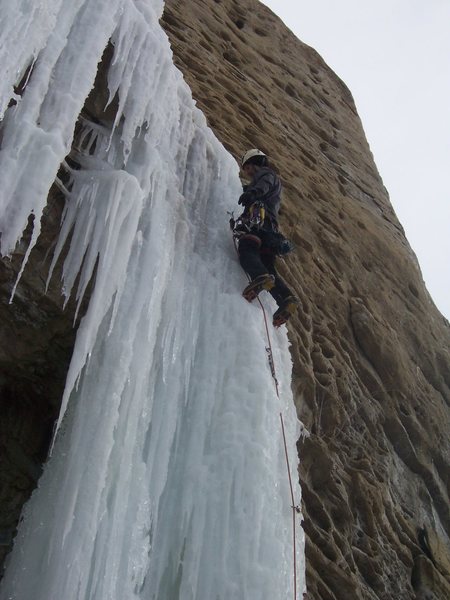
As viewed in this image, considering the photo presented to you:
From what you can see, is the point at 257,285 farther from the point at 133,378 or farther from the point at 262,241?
the point at 133,378

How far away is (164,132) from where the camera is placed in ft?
13.6

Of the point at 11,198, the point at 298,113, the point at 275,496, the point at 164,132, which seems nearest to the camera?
the point at 11,198

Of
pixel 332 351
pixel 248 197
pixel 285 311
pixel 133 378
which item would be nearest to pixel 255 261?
pixel 285 311

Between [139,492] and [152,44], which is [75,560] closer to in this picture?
[139,492]

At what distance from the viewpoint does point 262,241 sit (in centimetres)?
443

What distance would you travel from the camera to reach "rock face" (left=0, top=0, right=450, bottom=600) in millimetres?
3754

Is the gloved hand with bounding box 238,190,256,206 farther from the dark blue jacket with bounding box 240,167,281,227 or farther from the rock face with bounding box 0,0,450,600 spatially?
the rock face with bounding box 0,0,450,600

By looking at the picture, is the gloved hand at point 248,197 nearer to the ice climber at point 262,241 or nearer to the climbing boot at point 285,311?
the ice climber at point 262,241

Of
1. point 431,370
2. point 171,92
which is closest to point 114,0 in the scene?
point 171,92

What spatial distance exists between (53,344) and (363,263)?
13.6ft

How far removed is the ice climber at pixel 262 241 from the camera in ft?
13.0

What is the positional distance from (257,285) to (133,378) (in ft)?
3.51

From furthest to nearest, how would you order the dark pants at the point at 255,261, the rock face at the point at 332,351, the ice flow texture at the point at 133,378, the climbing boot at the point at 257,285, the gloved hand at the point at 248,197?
the gloved hand at the point at 248,197 < the dark pants at the point at 255,261 < the climbing boot at the point at 257,285 < the rock face at the point at 332,351 < the ice flow texture at the point at 133,378

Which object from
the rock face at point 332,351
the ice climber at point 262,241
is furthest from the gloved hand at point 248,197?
the rock face at point 332,351
